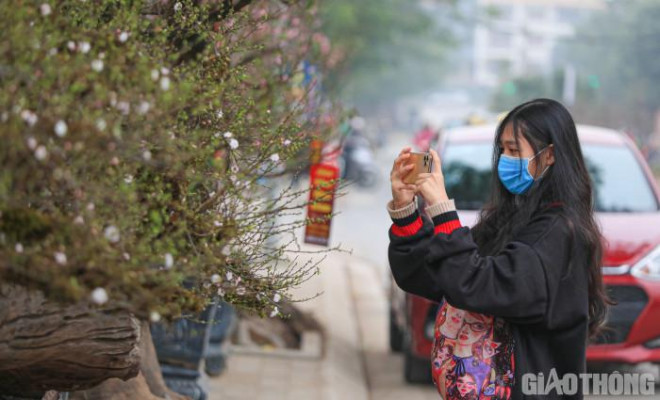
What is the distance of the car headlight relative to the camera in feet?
23.3

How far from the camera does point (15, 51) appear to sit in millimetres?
2646

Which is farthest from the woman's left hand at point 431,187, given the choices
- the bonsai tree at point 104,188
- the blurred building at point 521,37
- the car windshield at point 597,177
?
the blurred building at point 521,37

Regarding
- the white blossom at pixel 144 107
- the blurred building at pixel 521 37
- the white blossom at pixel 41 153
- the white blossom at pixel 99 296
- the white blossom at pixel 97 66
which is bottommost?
the white blossom at pixel 99 296

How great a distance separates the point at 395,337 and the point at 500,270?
21.1 feet

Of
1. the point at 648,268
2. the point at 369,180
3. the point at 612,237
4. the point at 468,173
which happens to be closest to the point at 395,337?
the point at 468,173

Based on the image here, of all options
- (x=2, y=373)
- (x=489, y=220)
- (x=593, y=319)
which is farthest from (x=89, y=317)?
(x=593, y=319)

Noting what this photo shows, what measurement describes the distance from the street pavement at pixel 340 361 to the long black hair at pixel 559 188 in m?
0.70

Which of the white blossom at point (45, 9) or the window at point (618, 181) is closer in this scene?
the white blossom at point (45, 9)

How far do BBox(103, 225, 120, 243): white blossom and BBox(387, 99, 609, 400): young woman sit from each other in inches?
37.9

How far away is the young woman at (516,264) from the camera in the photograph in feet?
10.7

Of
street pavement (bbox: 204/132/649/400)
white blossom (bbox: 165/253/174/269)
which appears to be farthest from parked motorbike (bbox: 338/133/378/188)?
white blossom (bbox: 165/253/174/269)

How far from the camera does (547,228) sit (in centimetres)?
337

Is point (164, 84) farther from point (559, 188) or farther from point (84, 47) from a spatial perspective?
point (559, 188)

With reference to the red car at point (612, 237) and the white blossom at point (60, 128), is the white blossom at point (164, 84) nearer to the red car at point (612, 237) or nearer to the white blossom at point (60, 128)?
the white blossom at point (60, 128)
